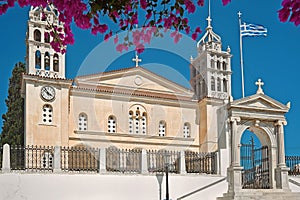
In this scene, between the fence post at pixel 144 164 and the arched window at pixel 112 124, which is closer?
the fence post at pixel 144 164

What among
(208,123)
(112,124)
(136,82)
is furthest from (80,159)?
(208,123)

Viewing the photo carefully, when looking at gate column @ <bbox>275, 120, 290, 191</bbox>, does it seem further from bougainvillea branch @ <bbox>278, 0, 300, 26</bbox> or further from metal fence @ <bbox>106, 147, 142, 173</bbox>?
bougainvillea branch @ <bbox>278, 0, 300, 26</bbox>

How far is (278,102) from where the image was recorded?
75.5 feet

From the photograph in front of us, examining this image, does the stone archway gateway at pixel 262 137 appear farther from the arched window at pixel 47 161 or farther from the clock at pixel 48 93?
the clock at pixel 48 93

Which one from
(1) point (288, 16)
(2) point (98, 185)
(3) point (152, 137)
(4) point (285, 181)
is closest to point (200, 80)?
(3) point (152, 137)

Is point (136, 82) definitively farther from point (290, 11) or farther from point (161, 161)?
point (290, 11)

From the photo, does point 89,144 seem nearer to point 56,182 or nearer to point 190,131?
point 190,131

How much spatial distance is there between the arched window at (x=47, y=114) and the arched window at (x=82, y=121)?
7.05 feet

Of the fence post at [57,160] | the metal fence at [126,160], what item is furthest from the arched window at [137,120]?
the fence post at [57,160]

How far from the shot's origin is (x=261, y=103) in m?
22.8

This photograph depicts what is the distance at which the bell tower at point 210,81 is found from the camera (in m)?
34.4

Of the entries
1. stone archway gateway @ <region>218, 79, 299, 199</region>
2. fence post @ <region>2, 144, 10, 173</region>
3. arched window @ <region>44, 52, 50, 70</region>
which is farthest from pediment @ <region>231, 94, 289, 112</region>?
arched window @ <region>44, 52, 50, 70</region>

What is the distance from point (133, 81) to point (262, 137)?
43.3ft

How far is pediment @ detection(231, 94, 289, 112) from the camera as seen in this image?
22391 millimetres
